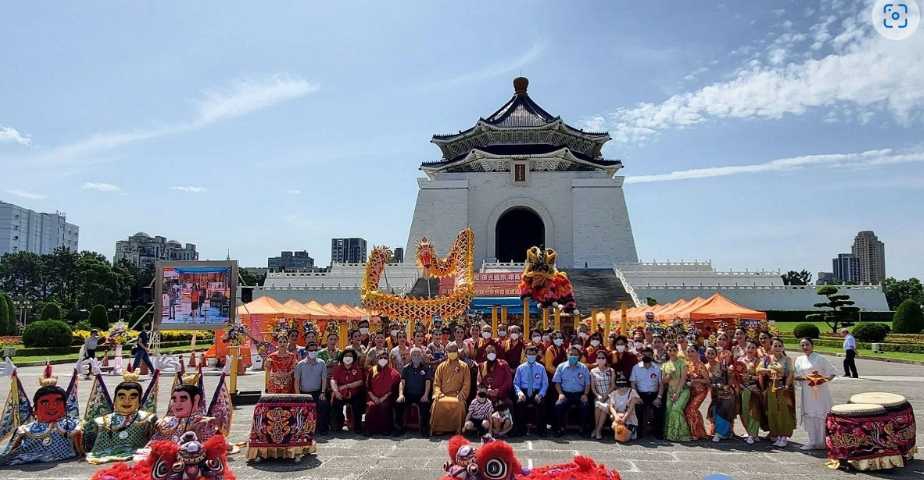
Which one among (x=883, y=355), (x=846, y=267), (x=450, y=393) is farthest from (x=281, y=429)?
(x=846, y=267)

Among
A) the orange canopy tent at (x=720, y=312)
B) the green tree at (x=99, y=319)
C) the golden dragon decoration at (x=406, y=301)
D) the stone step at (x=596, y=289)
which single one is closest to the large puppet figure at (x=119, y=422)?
the golden dragon decoration at (x=406, y=301)

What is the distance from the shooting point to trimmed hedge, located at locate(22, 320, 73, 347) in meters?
21.2

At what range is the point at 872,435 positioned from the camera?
634 centimetres

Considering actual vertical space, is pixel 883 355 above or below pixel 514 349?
below

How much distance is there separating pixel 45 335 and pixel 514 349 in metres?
18.5

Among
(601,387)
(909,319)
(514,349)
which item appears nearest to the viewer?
(601,387)

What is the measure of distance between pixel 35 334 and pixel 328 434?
17677mm

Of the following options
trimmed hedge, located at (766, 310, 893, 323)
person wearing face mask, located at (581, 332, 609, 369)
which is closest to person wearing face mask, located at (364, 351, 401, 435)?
person wearing face mask, located at (581, 332, 609, 369)

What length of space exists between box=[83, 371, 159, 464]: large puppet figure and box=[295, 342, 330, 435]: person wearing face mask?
171 centimetres

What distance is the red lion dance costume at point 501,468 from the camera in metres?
4.13

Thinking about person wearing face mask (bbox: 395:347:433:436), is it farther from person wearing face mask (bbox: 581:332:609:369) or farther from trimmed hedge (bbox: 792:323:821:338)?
trimmed hedge (bbox: 792:323:821:338)

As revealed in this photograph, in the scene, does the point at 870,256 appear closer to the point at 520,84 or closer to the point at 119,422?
the point at 520,84

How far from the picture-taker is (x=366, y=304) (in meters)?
14.4

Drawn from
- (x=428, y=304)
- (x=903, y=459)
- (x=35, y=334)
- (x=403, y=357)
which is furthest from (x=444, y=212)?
(x=903, y=459)
